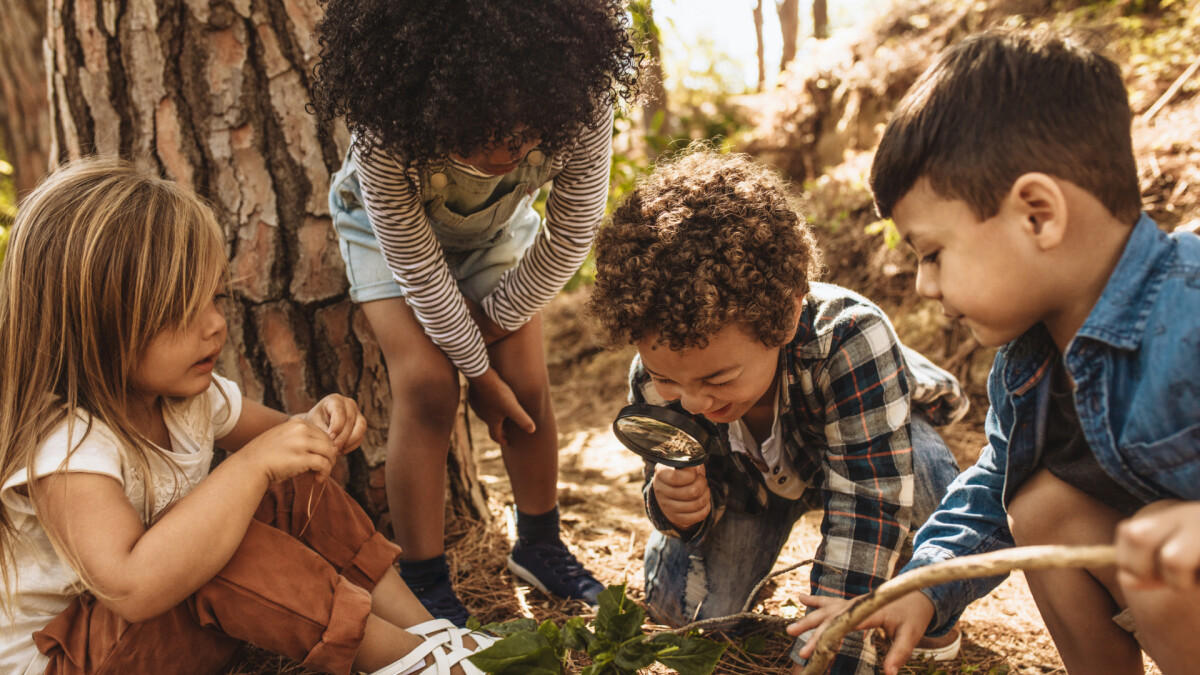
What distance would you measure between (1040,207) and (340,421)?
4.88ft

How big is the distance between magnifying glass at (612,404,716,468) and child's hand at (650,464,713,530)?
3 centimetres

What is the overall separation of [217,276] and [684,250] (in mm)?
1005

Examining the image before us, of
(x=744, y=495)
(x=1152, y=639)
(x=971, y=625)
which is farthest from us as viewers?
(x=744, y=495)

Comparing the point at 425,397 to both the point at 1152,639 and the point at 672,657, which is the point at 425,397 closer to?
the point at 672,657

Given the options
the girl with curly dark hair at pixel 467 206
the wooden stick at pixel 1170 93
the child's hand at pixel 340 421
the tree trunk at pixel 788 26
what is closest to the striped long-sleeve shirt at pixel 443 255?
the girl with curly dark hair at pixel 467 206

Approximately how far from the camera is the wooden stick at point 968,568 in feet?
2.85

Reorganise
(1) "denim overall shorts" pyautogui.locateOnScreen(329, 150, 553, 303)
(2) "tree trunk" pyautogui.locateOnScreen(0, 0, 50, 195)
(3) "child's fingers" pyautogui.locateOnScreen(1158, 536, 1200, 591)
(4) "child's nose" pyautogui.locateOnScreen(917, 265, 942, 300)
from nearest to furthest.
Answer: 1. (3) "child's fingers" pyautogui.locateOnScreen(1158, 536, 1200, 591)
2. (4) "child's nose" pyautogui.locateOnScreen(917, 265, 942, 300)
3. (1) "denim overall shorts" pyautogui.locateOnScreen(329, 150, 553, 303)
4. (2) "tree trunk" pyautogui.locateOnScreen(0, 0, 50, 195)

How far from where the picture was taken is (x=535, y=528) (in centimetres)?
237

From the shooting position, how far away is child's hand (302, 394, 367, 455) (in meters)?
1.81

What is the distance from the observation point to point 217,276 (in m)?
1.69

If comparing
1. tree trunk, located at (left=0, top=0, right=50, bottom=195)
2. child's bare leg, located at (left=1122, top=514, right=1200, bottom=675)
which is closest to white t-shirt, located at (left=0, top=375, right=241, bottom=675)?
child's bare leg, located at (left=1122, top=514, right=1200, bottom=675)

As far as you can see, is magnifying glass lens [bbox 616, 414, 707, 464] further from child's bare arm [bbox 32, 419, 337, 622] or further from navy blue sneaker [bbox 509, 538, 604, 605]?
child's bare arm [bbox 32, 419, 337, 622]

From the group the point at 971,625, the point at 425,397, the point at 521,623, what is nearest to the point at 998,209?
the point at 521,623

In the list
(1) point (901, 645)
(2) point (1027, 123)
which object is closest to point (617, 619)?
(1) point (901, 645)
